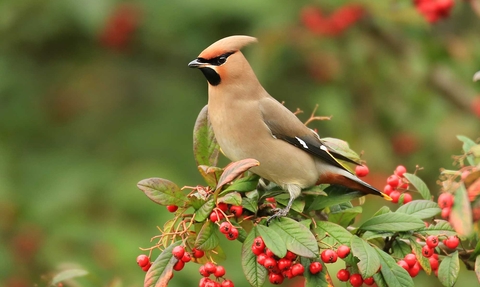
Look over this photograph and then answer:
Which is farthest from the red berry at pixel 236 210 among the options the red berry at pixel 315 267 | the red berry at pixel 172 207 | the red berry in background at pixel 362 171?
the red berry in background at pixel 362 171

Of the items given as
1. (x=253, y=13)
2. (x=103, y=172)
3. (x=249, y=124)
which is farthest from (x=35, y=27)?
(x=249, y=124)

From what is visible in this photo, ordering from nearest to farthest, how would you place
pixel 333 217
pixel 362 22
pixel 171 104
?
pixel 333 217 < pixel 362 22 < pixel 171 104

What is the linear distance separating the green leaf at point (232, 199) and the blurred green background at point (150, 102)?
229cm

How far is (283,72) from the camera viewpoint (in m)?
6.17

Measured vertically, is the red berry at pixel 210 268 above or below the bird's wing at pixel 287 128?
below

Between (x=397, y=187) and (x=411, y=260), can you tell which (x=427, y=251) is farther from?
(x=397, y=187)

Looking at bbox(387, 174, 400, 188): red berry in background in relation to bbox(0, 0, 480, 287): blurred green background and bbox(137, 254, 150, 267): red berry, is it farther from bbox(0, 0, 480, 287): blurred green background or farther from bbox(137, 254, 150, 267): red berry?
bbox(0, 0, 480, 287): blurred green background

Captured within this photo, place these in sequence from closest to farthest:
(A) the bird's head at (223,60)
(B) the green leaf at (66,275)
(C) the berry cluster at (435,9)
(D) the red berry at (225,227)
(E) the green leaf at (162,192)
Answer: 1. (D) the red berry at (225,227)
2. (E) the green leaf at (162,192)
3. (B) the green leaf at (66,275)
4. (A) the bird's head at (223,60)
5. (C) the berry cluster at (435,9)

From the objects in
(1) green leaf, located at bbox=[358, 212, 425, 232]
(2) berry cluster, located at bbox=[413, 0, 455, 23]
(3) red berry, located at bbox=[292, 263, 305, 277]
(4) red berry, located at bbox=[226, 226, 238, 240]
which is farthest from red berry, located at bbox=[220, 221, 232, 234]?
(2) berry cluster, located at bbox=[413, 0, 455, 23]

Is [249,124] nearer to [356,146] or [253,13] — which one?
[356,146]

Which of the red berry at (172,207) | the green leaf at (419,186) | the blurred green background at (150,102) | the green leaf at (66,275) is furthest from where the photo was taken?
the blurred green background at (150,102)

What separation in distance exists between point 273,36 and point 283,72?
35.5 inches

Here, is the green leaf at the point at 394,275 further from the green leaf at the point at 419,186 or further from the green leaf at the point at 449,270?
the green leaf at the point at 419,186

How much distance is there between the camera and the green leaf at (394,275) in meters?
2.55
